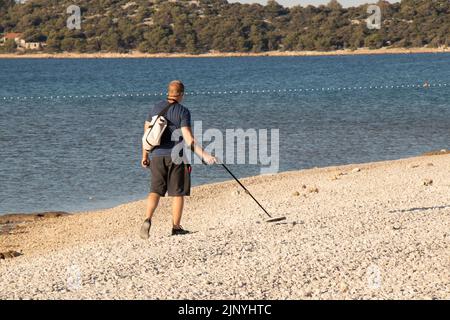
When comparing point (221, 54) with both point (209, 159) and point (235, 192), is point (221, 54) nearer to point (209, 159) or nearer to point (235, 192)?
point (235, 192)

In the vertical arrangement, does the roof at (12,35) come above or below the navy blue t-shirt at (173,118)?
below

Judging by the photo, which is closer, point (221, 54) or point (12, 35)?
point (221, 54)

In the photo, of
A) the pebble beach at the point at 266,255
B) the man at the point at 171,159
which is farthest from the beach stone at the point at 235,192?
the man at the point at 171,159

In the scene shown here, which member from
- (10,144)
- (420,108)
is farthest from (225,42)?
(10,144)

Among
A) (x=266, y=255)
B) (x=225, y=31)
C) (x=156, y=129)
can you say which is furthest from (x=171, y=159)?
(x=225, y=31)

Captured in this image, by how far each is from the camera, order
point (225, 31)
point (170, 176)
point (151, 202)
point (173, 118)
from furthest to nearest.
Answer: point (225, 31) < point (151, 202) < point (170, 176) < point (173, 118)

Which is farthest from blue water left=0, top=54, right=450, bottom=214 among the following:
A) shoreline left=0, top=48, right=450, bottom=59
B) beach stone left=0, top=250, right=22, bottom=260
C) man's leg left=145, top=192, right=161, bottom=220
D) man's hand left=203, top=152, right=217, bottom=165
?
shoreline left=0, top=48, right=450, bottom=59

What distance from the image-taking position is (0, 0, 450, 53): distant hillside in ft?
558

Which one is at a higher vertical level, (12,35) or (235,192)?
(235,192)

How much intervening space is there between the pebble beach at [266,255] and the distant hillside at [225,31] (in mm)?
155246

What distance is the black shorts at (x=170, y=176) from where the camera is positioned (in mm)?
10945

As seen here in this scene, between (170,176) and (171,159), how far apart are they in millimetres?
220

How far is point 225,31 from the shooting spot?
569 ft

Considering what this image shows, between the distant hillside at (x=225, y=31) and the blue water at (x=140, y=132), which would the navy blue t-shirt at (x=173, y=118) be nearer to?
the blue water at (x=140, y=132)
